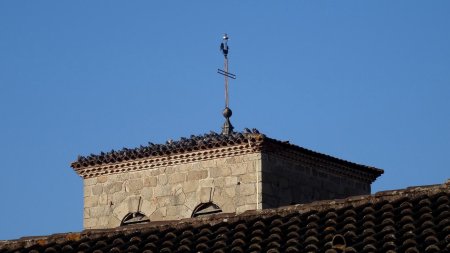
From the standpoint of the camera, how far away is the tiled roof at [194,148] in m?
37.7

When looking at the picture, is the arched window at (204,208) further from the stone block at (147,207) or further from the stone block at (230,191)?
the stone block at (147,207)

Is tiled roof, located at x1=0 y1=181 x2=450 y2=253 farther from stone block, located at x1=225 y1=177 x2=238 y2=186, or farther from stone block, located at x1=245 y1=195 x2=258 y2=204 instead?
stone block, located at x1=225 y1=177 x2=238 y2=186

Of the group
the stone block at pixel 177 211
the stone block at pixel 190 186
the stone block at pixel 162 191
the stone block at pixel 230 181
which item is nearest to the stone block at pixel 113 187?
the stone block at pixel 162 191

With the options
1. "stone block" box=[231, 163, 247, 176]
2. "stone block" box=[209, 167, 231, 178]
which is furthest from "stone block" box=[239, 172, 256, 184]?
"stone block" box=[209, 167, 231, 178]

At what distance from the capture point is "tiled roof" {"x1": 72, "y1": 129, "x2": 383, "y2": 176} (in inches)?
1485

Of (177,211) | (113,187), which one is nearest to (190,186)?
(177,211)

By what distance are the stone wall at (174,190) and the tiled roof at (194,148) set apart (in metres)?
0.32

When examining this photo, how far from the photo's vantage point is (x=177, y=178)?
39.0 meters

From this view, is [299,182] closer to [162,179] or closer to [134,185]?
[162,179]

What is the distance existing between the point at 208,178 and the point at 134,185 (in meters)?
1.95

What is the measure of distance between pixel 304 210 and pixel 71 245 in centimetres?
268

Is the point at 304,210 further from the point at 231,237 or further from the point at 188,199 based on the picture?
the point at 188,199

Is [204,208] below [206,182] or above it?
below

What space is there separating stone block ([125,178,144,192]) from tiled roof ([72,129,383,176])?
0.49 metres
